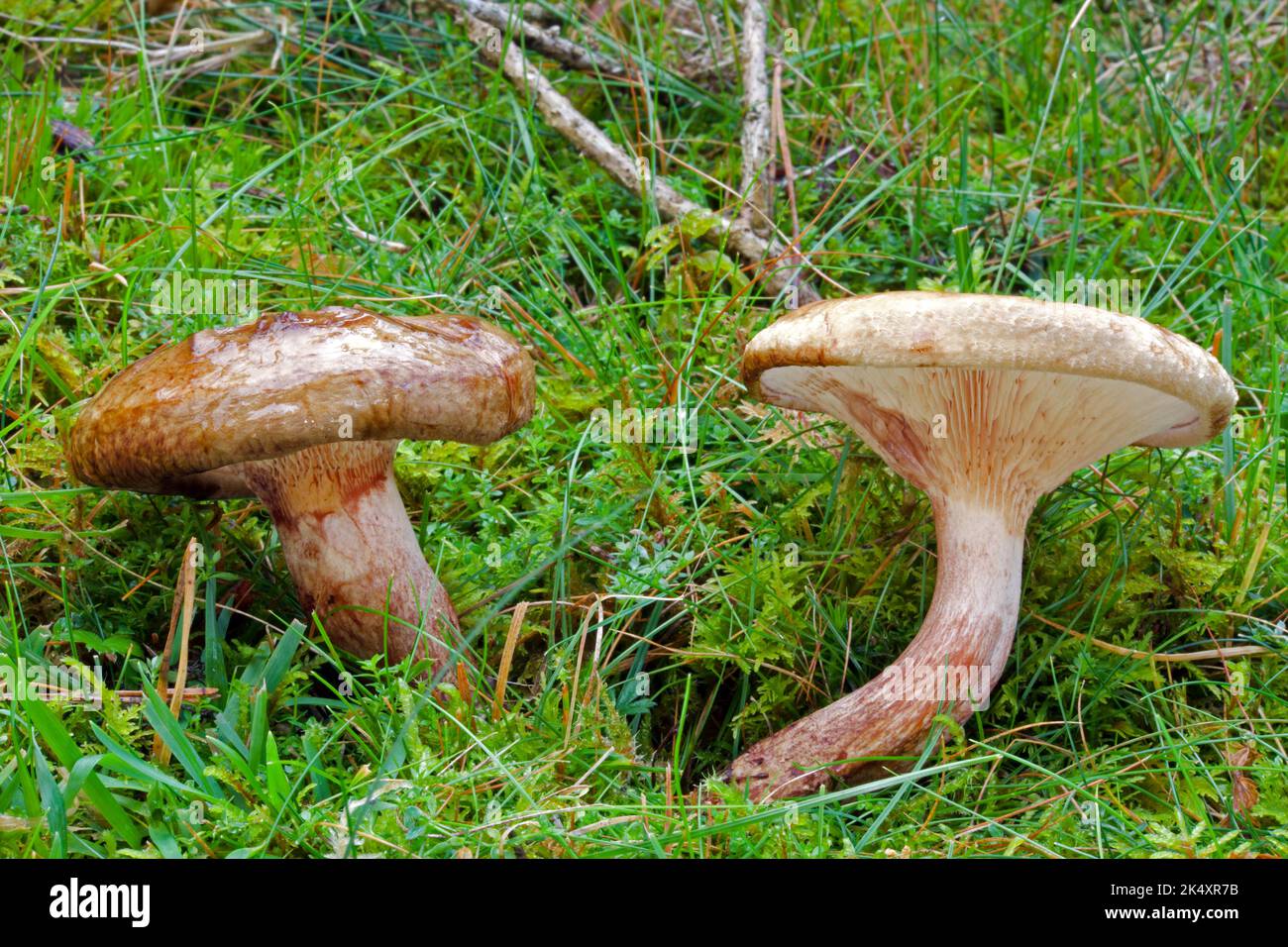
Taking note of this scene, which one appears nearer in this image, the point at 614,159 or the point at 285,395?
the point at 285,395

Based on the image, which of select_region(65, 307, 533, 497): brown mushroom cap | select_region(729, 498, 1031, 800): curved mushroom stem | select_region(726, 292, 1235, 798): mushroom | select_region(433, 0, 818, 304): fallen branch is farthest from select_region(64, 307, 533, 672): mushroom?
select_region(433, 0, 818, 304): fallen branch

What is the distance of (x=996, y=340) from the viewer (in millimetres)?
2047

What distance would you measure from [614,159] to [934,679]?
2.30 meters

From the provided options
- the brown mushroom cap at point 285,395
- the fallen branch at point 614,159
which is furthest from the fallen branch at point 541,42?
the brown mushroom cap at point 285,395

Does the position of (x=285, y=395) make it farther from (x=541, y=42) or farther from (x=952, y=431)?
(x=541, y=42)

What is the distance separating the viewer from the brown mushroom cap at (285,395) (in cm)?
218

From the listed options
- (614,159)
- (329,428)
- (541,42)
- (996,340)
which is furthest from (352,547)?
(541,42)

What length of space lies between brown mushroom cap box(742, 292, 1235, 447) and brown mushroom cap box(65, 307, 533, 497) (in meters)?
0.71

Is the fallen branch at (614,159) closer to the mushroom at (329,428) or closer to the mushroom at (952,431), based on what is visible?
the mushroom at (952,431)

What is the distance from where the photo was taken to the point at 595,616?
9.39 feet

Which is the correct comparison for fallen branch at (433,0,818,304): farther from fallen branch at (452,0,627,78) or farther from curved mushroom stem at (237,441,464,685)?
curved mushroom stem at (237,441,464,685)
